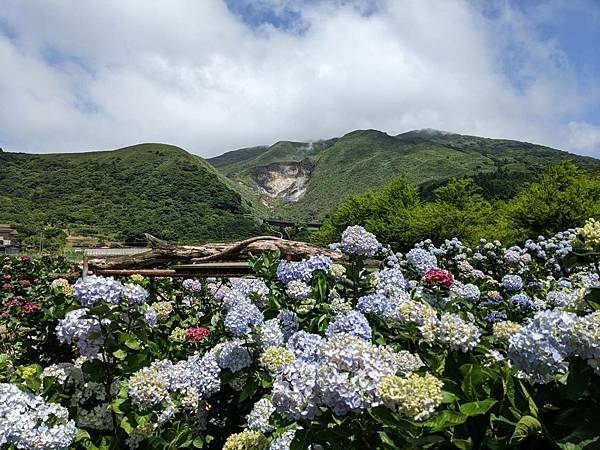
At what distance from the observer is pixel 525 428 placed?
4.40 feet

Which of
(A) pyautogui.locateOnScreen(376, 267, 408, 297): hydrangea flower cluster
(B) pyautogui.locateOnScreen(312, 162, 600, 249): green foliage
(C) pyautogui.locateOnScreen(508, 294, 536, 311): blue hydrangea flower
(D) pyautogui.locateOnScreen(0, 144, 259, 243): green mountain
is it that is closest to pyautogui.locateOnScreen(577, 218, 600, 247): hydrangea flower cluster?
(A) pyautogui.locateOnScreen(376, 267, 408, 297): hydrangea flower cluster

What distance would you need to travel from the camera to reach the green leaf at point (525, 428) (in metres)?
1.34

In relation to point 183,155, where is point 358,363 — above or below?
below

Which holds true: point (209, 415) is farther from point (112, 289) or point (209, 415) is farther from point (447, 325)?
point (447, 325)

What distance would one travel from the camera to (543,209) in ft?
77.3

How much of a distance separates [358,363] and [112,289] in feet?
4.28

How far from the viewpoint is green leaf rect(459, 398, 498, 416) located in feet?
4.48

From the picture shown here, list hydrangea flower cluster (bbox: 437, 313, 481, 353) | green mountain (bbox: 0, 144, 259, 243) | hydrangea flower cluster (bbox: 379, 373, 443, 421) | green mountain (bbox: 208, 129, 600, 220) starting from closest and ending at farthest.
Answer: hydrangea flower cluster (bbox: 379, 373, 443, 421), hydrangea flower cluster (bbox: 437, 313, 481, 353), green mountain (bbox: 0, 144, 259, 243), green mountain (bbox: 208, 129, 600, 220)

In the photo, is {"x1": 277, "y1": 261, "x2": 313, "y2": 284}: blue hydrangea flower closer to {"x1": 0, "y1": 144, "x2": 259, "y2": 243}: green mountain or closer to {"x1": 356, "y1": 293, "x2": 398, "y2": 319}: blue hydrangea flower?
{"x1": 356, "y1": 293, "x2": 398, "y2": 319}: blue hydrangea flower

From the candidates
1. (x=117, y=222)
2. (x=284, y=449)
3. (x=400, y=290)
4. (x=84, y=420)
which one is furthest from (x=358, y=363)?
(x=117, y=222)

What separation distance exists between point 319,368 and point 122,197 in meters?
117

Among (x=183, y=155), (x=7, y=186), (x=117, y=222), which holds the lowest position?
(x=117, y=222)

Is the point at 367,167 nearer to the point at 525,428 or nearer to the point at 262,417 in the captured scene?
the point at 262,417

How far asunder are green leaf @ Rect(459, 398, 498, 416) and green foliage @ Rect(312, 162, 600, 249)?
1267 cm
